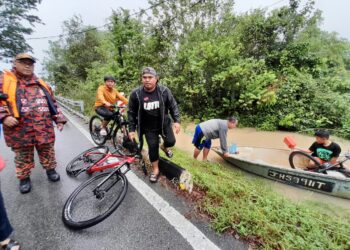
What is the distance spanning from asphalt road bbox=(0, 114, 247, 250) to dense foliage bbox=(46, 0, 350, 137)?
A: 25.7ft

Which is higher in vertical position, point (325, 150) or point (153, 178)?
point (325, 150)

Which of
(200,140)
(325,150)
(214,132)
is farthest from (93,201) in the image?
(325,150)

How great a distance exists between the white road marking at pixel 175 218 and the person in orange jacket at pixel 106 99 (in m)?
2.17

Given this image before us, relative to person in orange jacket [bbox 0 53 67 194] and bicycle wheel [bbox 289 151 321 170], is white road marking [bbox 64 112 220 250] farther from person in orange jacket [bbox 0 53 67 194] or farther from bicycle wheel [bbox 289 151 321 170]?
bicycle wheel [bbox 289 151 321 170]

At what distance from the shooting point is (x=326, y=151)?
445 cm

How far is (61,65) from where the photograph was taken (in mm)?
24625

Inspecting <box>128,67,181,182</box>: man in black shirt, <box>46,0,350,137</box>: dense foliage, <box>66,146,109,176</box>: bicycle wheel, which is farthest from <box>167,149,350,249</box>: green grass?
<box>46,0,350,137</box>: dense foliage

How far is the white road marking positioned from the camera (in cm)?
195

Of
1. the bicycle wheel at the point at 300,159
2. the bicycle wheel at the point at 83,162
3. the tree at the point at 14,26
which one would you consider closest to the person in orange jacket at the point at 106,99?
the bicycle wheel at the point at 83,162

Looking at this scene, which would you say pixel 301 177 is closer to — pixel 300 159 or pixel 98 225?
pixel 300 159

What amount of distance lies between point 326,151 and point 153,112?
13.4 ft

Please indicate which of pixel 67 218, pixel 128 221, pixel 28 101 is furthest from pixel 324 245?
pixel 28 101

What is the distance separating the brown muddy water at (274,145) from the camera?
3900 mm

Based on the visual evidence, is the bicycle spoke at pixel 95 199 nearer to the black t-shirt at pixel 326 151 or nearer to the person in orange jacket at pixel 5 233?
the person in orange jacket at pixel 5 233
